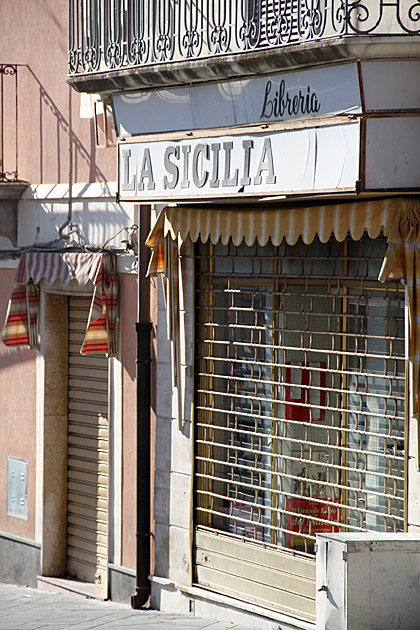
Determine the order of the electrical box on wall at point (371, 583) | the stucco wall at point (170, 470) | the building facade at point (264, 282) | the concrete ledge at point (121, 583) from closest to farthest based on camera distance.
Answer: the electrical box on wall at point (371, 583) → the building facade at point (264, 282) → the stucco wall at point (170, 470) → the concrete ledge at point (121, 583)

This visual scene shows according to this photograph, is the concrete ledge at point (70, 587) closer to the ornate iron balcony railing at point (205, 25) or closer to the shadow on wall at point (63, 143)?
the shadow on wall at point (63, 143)

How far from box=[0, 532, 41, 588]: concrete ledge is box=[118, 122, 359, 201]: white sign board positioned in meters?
4.82

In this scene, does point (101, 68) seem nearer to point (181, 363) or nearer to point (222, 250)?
point (222, 250)

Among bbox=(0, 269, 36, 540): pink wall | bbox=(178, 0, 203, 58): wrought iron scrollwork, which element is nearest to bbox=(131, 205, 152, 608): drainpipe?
bbox=(178, 0, 203, 58): wrought iron scrollwork

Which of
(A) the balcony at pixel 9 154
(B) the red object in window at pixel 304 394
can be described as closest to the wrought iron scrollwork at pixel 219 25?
(B) the red object in window at pixel 304 394

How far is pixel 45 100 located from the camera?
13336 mm

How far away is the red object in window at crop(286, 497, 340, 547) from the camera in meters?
9.85

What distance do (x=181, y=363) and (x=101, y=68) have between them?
114 inches

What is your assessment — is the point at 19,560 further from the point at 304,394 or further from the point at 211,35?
the point at 211,35

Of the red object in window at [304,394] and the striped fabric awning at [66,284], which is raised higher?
the striped fabric awning at [66,284]

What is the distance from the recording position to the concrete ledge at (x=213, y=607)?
33.0 ft

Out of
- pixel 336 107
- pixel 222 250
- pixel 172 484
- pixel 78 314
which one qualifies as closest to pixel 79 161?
pixel 78 314

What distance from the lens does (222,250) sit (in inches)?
431

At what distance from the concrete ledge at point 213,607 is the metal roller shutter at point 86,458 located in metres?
1.43
